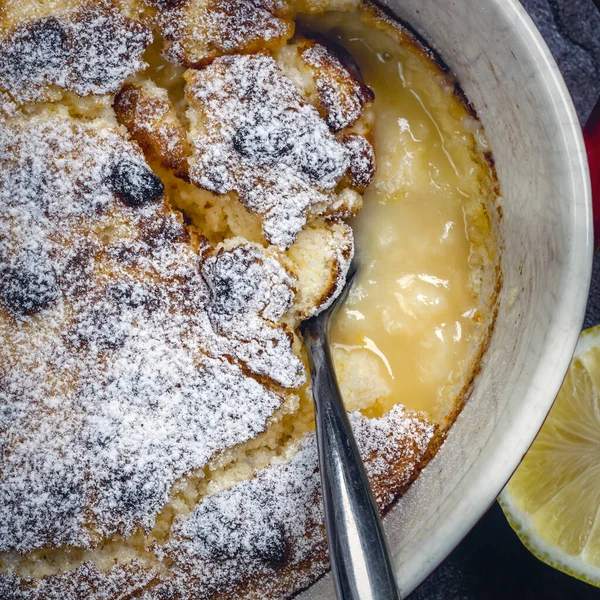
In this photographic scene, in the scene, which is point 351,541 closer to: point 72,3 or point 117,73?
point 117,73

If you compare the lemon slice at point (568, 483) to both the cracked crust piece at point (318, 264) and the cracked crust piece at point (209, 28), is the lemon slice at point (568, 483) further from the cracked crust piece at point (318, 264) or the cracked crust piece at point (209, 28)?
the cracked crust piece at point (209, 28)

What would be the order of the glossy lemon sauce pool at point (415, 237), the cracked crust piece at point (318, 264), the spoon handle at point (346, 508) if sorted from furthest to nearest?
the glossy lemon sauce pool at point (415, 237) → the cracked crust piece at point (318, 264) → the spoon handle at point (346, 508)

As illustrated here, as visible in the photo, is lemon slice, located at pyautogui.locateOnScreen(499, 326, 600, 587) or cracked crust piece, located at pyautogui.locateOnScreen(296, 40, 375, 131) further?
lemon slice, located at pyautogui.locateOnScreen(499, 326, 600, 587)

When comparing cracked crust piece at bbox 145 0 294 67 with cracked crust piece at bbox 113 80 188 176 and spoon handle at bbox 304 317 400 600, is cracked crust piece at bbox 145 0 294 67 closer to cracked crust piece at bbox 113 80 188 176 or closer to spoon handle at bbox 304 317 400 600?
cracked crust piece at bbox 113 80 188 176

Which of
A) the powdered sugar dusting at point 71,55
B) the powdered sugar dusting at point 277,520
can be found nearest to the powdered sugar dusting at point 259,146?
the powdered sugar dusting at point 71,55

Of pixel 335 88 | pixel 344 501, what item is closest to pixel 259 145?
pixel 335 88

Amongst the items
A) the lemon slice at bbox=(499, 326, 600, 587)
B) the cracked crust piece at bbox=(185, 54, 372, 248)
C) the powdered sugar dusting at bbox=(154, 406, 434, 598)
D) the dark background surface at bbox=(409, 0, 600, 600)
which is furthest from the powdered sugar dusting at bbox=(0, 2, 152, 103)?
Result: the lemon slice at bbox=(499, 326, 600, 587)

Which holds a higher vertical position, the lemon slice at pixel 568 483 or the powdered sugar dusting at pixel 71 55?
the powdered sugar dusting at pixel 71 55

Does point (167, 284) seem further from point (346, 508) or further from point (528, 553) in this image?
point (528, 553)
